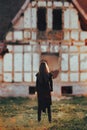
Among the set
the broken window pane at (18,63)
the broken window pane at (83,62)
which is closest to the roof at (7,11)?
the broken window pane at (18,63)

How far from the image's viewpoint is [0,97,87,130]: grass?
1155cm

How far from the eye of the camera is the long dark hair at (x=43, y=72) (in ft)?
37.5

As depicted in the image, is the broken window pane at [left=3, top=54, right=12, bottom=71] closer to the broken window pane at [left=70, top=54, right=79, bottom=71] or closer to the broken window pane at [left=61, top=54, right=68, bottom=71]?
the broken window pane at [left=61, top=54, right=68, bottom=71]

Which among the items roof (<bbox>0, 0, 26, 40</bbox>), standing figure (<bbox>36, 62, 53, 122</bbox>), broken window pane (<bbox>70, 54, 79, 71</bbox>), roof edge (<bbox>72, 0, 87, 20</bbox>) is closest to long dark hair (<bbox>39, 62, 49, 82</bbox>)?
standing figure (<bbox>36, 62, 53, 122</bbox>)

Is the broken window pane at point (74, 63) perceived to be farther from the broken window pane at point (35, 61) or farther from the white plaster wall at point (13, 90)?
the white plaster wall at point (13, 90)

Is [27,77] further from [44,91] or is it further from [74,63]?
[44,91]

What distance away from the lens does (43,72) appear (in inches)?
452

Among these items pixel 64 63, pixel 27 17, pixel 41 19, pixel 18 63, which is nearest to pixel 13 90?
pixel 18 63

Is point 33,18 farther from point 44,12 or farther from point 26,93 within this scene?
point 26,93

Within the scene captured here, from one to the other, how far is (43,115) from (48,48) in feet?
10.9

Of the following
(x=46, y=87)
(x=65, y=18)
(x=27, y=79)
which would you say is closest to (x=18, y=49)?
Result: (x=27, y=79)

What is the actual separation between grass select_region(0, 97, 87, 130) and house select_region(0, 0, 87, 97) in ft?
2.12

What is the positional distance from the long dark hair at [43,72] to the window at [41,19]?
3545 mm

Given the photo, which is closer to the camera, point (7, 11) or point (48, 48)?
point (48, 48)
